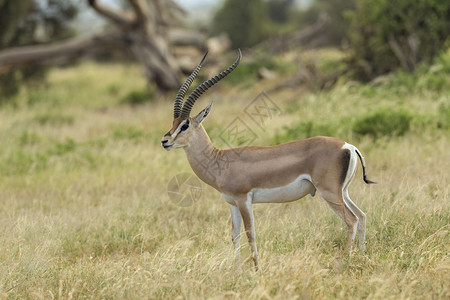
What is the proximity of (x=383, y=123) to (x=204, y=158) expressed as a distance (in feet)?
16.4

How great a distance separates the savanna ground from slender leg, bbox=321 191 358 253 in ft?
0.63

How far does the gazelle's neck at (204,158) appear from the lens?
4.36 m

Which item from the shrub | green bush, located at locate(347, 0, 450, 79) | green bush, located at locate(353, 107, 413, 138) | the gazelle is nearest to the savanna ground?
green bush, located at locate(353, 107, 413, 138)

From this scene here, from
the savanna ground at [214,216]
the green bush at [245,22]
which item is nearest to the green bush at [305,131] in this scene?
the savanna ground at [214,216]

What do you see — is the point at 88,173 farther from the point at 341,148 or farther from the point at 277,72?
the point at 277,72

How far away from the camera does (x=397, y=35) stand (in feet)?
44.5

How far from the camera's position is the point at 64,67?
29000mm

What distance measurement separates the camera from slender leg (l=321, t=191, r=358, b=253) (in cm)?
407

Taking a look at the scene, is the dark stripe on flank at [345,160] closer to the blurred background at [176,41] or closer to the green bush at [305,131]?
the green bush at [305,131]

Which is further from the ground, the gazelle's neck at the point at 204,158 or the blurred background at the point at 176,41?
the gazelle's neck at the point at 204,158

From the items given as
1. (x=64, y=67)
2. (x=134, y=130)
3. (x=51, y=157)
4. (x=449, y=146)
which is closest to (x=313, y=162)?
(x=449, y=146)

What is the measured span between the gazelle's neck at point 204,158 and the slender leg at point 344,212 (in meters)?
0.95

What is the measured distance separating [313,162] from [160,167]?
4.22m
